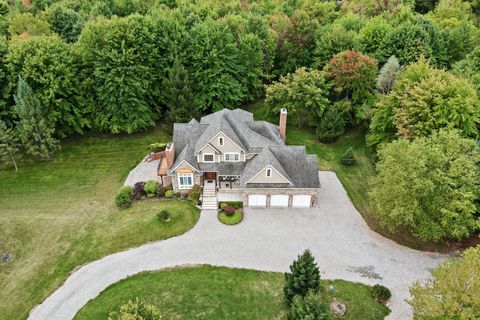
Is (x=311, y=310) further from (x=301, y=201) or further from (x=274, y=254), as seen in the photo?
(x=301, y=201)

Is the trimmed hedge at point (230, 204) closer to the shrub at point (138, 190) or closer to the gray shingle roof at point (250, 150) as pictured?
the gray shingle roof at point (250, 150)

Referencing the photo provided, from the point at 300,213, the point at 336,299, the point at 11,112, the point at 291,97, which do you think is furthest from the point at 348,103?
the point at 11,112

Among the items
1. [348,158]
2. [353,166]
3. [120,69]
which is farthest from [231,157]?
[120,69]

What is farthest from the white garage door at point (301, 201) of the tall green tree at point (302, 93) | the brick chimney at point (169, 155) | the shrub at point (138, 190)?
the shrub at point (138, 190)

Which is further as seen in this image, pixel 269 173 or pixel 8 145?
pixel 8 145

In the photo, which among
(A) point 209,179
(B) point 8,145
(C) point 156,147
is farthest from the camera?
(C) point 156,147

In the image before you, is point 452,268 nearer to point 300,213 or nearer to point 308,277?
point 308,277
